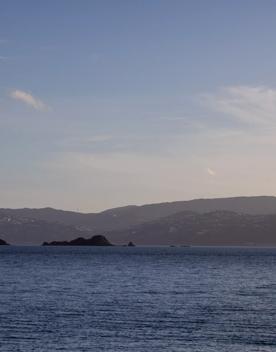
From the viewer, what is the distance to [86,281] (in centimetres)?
13725

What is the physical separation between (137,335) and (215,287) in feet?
203

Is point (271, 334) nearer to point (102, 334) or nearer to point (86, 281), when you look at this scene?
point (102, 334)

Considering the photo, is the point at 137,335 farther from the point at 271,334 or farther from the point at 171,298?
the point at 171,298

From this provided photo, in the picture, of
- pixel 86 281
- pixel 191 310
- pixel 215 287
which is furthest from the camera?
pixel 86 281

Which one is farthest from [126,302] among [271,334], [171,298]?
[271,334]

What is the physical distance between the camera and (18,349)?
189ft

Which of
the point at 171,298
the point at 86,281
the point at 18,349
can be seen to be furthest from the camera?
the point at 86,281

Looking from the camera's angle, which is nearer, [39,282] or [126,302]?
[126,302]

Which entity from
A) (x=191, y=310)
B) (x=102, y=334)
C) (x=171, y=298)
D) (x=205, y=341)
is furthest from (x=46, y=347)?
(x=171, y=298)

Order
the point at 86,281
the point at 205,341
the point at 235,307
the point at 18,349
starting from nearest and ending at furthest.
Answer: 1. the point at 18,349
2. the point at 205,341
3. the point at 235,307
4. the point at 86,281

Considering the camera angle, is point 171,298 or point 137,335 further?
point 171,298

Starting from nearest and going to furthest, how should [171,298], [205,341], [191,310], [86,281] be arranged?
[205,341] → [191,310] → [171,298] → [86,281]

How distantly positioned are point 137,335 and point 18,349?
41.3ft

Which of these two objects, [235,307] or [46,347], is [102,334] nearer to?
[46,347]
